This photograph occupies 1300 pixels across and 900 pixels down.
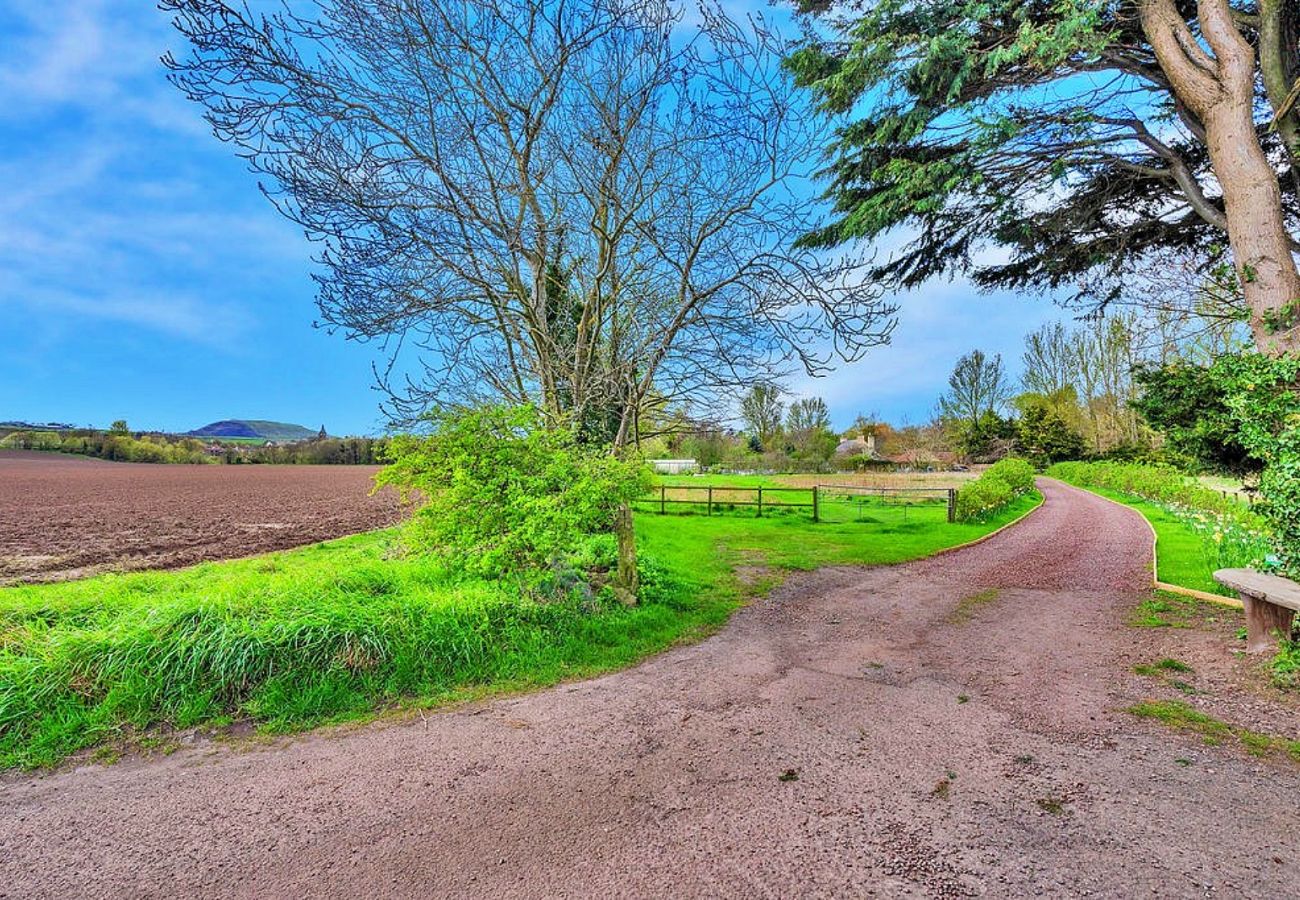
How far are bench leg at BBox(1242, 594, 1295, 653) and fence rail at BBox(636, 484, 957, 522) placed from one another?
10.9 meters

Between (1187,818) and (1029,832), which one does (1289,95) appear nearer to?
(1187,818)

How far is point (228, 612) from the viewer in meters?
4.04

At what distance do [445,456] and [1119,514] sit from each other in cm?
2008

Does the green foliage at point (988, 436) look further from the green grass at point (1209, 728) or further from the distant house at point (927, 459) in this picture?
the green grass at point (1209, 728)

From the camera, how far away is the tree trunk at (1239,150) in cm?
526

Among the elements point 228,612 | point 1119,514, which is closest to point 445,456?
point 228,612

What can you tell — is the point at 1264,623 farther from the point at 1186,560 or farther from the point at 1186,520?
the point at 1186,520

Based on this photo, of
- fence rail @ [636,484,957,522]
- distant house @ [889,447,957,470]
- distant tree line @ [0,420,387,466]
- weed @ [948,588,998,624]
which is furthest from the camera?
distant house @ [889,447,957,470]

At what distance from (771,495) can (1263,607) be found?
53.5 ft

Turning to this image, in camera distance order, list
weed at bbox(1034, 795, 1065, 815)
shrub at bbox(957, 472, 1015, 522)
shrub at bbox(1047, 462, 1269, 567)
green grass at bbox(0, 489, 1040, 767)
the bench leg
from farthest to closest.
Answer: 1. shrub at bbox(957, 472, 1015, 522)
2. shrub at bbox(1047, 462, 1269, 567)
3. the bench leg
4. green grass at bbox(0, 489, 1040, 767)
5. weed at bbox(1034, 795, 1065, 815)

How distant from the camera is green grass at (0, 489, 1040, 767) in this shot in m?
3.36

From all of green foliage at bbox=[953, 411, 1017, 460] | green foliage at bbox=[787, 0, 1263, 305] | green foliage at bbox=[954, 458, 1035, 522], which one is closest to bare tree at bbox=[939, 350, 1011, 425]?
green foliage at bbox=[953, 411, 1017, 460]

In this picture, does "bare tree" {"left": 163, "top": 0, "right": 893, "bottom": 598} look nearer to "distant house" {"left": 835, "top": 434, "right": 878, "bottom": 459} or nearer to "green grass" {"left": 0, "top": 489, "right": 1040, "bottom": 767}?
"green grass" {"left": 0, "top": 489, "right": 1040, "bottom": 767}

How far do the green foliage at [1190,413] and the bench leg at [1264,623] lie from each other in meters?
Answer: 2.50
